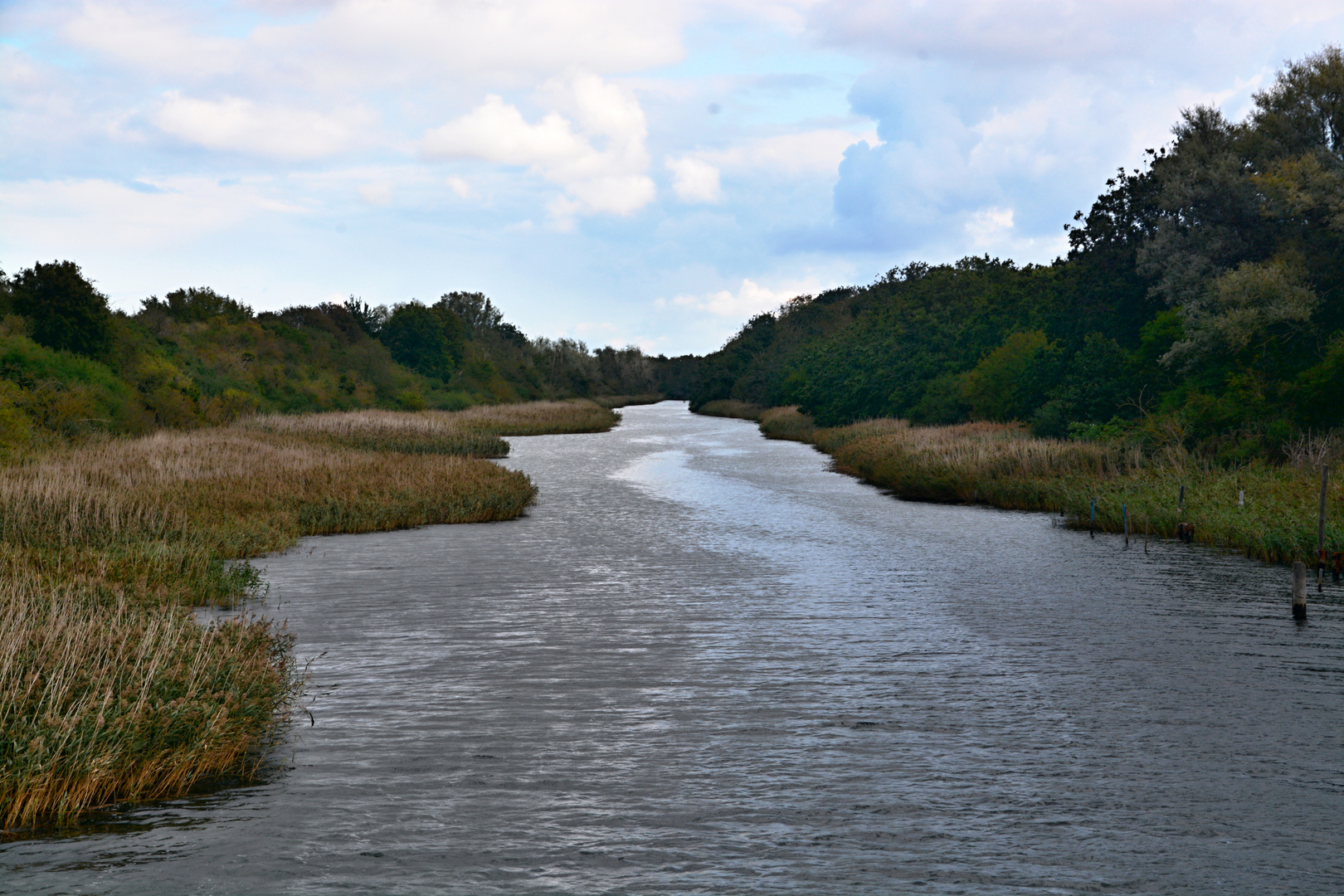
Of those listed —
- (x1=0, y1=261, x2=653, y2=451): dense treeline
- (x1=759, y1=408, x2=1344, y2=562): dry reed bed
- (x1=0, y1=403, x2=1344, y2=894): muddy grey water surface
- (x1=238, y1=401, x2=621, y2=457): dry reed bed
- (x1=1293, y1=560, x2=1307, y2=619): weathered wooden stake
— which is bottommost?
(x1=0, y1=403, x2=1344, y2=894): muddy grey water surface

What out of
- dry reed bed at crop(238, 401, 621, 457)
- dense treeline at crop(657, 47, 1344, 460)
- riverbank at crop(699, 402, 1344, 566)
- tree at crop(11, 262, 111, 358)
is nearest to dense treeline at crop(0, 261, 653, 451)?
tree at crop(11, 262, 111, 358)

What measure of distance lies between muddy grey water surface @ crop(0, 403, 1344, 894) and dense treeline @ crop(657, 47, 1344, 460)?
16746 mm

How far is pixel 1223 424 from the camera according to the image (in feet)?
140

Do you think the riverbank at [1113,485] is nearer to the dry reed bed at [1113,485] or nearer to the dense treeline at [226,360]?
the dry reed bed at [1113,485]

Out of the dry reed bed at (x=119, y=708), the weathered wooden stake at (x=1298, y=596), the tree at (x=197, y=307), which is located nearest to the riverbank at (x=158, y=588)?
the dry reed bed at (x=119, y=708)

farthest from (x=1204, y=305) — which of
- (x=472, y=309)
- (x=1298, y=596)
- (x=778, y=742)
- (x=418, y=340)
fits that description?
(x=472, y=309)

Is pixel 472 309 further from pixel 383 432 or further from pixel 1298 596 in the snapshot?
pixel 1298 596

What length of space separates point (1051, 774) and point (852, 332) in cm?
10442

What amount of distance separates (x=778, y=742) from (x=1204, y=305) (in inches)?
1603

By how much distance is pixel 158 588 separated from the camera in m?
19.0

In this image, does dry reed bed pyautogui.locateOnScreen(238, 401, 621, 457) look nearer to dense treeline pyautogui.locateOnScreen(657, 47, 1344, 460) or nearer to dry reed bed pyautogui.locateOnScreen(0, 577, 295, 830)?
dense treeline pyautogui.locateOnScreen(657, 47, 1344, 460)

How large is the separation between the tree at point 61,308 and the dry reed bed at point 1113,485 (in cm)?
4377

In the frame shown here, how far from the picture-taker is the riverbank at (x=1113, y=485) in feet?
95.5

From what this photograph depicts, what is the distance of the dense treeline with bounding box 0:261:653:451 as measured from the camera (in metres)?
51.4
